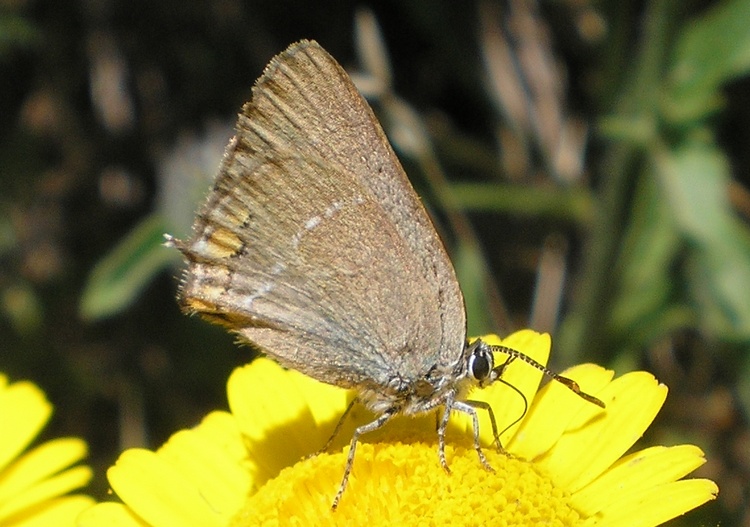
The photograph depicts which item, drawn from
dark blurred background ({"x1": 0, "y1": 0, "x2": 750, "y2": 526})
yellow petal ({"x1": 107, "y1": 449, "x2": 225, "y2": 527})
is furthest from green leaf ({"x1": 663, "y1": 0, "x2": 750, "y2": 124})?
yellow petal ({"x1": 107, "y1": 449, "x2": 225, "y2": 527})

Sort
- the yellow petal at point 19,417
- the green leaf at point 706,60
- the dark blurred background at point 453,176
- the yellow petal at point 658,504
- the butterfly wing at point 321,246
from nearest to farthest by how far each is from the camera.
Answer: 1. the yellow petal at point 658,504
2. the butterfly wing at point 321,246
3. the yellow petal at point 19,417
4. the green leaf at point 706,60
5. the dark blurred background at point 453,176

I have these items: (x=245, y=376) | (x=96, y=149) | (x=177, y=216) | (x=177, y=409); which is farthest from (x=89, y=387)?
(x=245, y=376)

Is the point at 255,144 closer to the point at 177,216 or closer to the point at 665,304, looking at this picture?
the point at 177,216

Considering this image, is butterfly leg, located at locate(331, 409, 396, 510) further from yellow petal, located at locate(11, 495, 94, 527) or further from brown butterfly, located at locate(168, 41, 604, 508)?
yellow petal, located at locate(11, 495, 94, 527)

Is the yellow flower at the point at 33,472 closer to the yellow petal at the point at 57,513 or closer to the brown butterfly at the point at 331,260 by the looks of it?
the yellow petal at the point at 57,513

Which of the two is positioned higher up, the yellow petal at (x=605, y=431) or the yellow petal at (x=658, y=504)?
the yellow petal at (x=605, y=431)

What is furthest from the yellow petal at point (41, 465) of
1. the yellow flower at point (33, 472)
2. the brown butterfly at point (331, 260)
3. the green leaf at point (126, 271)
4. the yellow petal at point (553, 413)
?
the yellow petal at point (553, 413)

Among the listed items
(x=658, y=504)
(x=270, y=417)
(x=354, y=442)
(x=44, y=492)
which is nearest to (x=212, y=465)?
(x=270, y=417)
